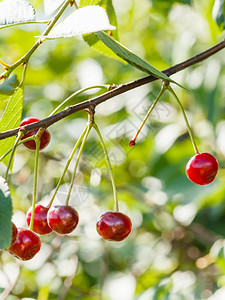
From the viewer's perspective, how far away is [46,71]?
3.51 m

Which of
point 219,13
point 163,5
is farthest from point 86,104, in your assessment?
point 163,5

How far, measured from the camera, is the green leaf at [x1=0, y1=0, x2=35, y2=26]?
1.31 meters

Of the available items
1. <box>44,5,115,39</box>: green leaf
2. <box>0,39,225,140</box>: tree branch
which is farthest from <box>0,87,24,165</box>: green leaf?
<box>44,5,115,39</box>: green leaf

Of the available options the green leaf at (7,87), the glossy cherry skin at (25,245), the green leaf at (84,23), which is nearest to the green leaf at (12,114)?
the green leaf at (7,87)

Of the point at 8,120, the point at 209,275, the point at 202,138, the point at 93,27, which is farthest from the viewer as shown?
the point at 202,138

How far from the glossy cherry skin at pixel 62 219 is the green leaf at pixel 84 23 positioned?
512mm

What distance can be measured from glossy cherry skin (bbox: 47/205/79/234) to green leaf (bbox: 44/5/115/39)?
1.68ft

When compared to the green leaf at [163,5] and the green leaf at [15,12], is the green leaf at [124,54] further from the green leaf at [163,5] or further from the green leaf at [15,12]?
the green leaf at [163,5]

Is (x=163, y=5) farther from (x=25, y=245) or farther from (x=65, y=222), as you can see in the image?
(x=25, y=245)

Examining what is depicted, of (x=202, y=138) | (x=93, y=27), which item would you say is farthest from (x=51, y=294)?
(x=93, y=27)

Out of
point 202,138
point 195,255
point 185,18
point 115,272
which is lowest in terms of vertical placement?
point 115,272

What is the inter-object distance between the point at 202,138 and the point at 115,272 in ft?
3.40

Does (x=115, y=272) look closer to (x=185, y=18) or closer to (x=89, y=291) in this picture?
(x=89, y=291)

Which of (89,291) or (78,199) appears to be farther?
(89,291)
